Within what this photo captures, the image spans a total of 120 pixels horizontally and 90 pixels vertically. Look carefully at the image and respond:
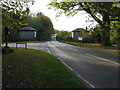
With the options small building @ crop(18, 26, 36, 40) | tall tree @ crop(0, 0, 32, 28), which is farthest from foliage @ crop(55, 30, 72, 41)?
tall tree @ crop(0, 0, 32, 28)

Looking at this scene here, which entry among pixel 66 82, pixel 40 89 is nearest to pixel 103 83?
pixel 66 82

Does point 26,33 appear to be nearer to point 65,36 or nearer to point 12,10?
point 65,36

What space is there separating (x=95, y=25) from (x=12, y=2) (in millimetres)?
18391

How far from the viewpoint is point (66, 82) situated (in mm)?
5023

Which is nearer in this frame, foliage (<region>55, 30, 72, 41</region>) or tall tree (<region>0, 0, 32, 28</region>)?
tall tree (<region>0, 0, 32, 28</region>)

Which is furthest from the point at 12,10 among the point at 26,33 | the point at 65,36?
the point at 65,36

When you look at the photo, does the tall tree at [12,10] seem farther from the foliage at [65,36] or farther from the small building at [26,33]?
the foliage at [65,36]

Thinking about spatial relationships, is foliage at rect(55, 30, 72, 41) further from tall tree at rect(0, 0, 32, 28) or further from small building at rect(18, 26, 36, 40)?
tall tree at rect(0, 0, 32, 28)

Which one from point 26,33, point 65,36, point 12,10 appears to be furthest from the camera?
point 65,36

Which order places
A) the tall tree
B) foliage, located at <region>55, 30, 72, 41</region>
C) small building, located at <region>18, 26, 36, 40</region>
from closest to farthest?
the tall tree < small building, located at <region>18, 26, 36, 40</region> < foliage, located at <region>55, 30, 72, 41</region>

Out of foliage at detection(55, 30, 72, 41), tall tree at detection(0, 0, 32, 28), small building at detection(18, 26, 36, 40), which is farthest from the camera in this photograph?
foliage at detection(55, 30, 72, 41)

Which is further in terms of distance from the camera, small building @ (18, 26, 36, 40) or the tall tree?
small building @ (18, 26, 36, 40)

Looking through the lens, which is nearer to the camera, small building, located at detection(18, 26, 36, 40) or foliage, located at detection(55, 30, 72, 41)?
small building, located at detection(18, 26, 36, 40)

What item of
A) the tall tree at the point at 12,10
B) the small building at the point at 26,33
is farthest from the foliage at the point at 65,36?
the tall tree at the point at 12,10
